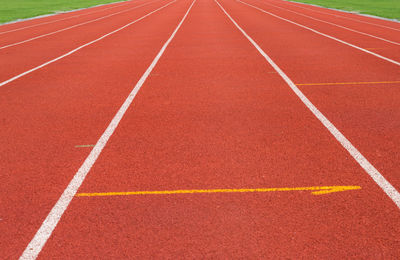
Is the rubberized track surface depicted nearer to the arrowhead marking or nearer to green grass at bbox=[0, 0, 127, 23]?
the arrowhead marking

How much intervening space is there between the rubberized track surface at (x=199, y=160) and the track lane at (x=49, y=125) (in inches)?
0.9

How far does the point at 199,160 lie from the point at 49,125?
2.54 m

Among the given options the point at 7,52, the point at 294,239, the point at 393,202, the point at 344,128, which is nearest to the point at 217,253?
the point at 294,239

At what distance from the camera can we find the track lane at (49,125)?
11.6ft

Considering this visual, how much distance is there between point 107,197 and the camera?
3.70 m

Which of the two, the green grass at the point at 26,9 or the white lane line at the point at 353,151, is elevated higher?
the white lane line at the point at 353,151

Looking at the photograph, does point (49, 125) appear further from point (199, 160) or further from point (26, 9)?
point (26, 9)

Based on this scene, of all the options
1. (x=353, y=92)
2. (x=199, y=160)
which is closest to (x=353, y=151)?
(x=199, y=160)

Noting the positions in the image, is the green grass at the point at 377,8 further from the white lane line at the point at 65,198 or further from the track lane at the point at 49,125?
the white lane line at the point at 65,198

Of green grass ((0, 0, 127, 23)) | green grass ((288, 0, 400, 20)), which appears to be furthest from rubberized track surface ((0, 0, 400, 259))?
green grass ((0, 0, 127, 23))

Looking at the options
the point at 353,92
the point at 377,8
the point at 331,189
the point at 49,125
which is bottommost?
the point at 377,8

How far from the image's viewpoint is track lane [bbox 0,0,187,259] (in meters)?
3.54

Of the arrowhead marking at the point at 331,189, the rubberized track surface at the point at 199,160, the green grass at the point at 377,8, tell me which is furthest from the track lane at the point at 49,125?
the green grass at the point at 377,8

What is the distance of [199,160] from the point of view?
4.46 m
